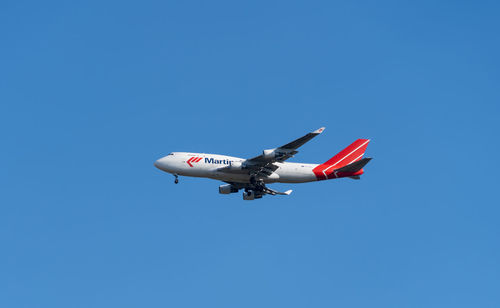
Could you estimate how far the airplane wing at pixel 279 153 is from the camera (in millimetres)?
67875

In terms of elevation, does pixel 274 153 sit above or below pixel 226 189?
above

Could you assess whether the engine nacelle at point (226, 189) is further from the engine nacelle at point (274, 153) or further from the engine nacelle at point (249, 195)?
the engine nacelle at point (274, 153)

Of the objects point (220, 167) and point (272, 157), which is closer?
point (272, 157)

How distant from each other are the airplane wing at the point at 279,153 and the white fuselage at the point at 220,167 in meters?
1.99

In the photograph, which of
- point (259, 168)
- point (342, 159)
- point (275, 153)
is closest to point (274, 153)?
point (275, 153)

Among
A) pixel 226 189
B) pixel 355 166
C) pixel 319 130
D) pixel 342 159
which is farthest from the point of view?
pixel 226 189

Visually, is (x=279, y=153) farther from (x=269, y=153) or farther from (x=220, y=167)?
(x=220, y=167)

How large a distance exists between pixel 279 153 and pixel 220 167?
6.67m

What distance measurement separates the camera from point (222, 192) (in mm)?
78125

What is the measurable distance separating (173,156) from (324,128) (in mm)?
16616

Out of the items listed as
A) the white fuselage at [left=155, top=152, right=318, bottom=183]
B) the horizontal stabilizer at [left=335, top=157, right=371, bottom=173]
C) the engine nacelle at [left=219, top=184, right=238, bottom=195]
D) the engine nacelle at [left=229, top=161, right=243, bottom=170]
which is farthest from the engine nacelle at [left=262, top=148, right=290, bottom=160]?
the engine nacelle at [left=219, top=184, right=238, bottom=195]

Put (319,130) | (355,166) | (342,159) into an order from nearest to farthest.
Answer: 1. (319,130)
2. (355,166)
3. (342,159)

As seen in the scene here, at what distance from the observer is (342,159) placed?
77250mm

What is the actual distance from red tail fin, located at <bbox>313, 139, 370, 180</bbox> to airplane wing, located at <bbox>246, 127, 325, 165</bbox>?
6477 mm
